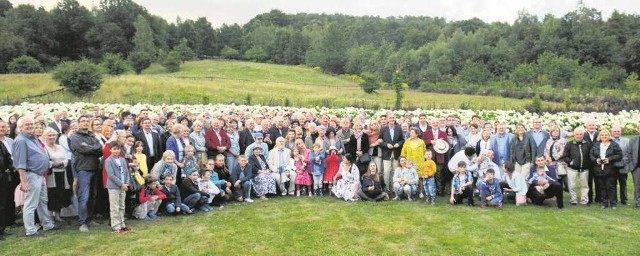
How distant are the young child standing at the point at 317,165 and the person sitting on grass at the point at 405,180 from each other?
1.55 meters

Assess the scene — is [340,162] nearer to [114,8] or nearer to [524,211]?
[524,211]

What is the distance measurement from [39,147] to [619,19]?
7121cm

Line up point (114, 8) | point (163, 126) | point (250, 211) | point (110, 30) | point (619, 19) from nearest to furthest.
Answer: point (250, 211) < point (163, 126) < point (619, 19) < point (110, 30) < point (114, 8)

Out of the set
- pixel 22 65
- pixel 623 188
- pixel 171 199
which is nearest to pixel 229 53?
pixel 22 65

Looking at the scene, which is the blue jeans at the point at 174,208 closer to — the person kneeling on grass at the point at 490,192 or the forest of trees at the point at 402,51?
the person kneeling on grass at the point at 490,192

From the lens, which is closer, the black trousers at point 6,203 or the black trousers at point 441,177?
the black trousers at point 6,203

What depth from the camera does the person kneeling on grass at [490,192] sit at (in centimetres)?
928

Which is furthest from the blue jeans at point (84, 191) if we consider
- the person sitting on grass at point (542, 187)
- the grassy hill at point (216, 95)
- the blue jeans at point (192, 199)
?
the grassy hill at point (216, 95)

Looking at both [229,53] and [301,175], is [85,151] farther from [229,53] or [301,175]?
[229,53]

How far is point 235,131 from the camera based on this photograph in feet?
34.7

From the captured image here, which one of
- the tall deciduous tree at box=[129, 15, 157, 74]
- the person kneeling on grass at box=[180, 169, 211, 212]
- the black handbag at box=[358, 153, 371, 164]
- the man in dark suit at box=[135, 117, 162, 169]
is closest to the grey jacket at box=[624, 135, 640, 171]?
the black handbag at box=[358, 153, 371, 164]

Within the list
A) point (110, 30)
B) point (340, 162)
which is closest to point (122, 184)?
point (340, 162)

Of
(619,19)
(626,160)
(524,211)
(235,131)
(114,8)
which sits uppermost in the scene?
(114,8)

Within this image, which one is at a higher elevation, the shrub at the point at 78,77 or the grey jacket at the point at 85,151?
the shrub at the point at 78,77
